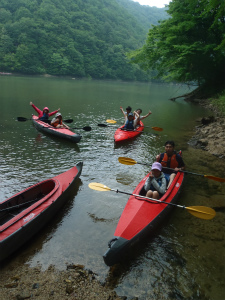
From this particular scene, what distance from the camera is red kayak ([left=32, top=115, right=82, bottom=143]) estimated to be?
10797 mm

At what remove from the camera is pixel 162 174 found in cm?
595

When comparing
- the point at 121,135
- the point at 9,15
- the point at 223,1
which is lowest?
the point at 121,135

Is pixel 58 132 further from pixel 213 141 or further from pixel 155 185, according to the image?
pixel 213 141

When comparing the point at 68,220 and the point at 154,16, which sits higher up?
the point at 154,16

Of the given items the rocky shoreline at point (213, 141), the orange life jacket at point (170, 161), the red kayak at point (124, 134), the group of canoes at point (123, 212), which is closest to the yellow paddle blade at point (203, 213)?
the group of canoes at point (123, 212)

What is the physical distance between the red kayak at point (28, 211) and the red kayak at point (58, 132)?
14.2 feet

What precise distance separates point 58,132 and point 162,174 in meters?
6.81

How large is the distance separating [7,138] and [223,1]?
10365 mm

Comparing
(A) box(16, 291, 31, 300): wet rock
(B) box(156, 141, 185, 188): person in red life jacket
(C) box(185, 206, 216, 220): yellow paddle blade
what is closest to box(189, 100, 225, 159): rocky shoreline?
(B) box(156, 141, 185, 188): person in red life jacket

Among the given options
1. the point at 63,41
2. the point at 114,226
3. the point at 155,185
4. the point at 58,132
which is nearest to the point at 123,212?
the point at 114,226

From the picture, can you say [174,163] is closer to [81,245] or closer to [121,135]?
[81,245]

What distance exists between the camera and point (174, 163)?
6.95 m

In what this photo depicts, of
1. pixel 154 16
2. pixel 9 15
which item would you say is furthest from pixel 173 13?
pixel 154 16

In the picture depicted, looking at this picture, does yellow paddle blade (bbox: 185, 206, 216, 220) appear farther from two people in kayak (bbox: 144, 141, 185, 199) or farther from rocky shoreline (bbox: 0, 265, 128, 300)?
rocky shoreline (bbox: 0, 265, 128, 300)
